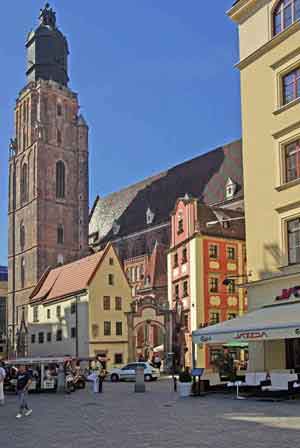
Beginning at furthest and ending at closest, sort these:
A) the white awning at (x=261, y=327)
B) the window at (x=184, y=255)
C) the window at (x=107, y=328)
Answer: the window at (x=107, y=328)
the window at (x=184, y=255)
the white awning at (x=261, y=327)

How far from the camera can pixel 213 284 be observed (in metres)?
54.3

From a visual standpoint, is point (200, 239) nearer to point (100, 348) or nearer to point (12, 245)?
point (100, 348)

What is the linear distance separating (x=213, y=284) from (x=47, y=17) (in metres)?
67.2

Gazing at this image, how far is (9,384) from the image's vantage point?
114ft

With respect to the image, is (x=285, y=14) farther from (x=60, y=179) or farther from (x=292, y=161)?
(x=60, y=179)

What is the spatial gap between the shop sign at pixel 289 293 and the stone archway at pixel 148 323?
Result: 32.7 meters

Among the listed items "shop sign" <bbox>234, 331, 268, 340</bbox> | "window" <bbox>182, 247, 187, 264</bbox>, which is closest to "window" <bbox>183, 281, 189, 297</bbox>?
"window" <bbox>182, 247, 187, 264</bbox>

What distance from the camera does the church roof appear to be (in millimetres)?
83625

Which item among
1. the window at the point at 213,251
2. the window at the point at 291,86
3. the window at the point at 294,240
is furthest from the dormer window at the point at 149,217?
the window at the point at 294,240

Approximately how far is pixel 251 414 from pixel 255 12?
1816 cm

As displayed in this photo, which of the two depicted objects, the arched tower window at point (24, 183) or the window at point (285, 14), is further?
the arched tower window at point (24, 183)

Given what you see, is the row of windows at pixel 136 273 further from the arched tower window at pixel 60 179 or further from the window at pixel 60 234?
the arched tower window at pixel 60 179

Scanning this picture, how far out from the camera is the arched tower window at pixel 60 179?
100500 mm

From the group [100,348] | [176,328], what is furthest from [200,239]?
[100,348]
